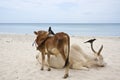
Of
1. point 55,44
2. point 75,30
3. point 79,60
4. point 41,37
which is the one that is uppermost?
point 41,37

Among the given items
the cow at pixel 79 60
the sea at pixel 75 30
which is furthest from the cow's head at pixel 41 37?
the sea at pixel 75 30

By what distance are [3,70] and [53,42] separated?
6.25 ft

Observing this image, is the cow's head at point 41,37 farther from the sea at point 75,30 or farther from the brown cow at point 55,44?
the sea at point 75,30

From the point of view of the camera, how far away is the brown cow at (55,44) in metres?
5.55

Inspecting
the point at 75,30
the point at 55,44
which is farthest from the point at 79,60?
the point at 75,30

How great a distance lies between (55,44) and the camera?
5.72 meters

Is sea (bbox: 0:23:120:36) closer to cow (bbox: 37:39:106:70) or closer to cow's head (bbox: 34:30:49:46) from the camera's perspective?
cow (bbox: 37:39:106:70)

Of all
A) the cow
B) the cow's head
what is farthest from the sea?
the cow's head

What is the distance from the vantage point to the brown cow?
5.55 m

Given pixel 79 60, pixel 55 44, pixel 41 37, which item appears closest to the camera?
pixel 55 44

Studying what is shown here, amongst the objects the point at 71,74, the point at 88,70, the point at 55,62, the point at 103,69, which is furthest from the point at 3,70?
the point at 103,69

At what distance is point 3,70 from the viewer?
6.65 metres

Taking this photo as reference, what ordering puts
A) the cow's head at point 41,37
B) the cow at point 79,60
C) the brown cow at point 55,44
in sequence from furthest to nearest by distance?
the cow at point 79,60 → the cow's head at point 41,37 → the brown cow at point 55,44

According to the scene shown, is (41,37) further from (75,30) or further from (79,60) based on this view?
(75,30)
